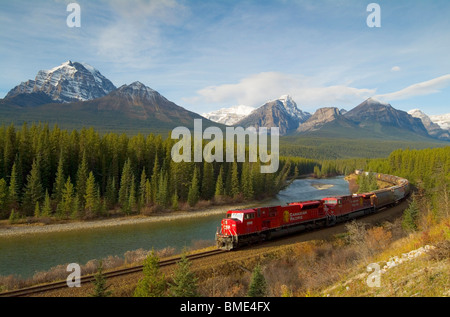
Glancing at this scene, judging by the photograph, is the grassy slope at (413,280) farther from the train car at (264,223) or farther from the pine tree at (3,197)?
the pine tree at (3,197)

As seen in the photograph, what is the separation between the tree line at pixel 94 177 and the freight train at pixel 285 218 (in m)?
39.6

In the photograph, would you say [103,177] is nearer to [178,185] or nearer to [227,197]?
[178,185]

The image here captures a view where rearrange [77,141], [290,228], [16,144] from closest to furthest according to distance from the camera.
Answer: [290,228] → [16,144] → [77,141]

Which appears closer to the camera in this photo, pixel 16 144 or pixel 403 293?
pixel 403 293

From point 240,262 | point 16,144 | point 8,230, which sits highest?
point 16,144

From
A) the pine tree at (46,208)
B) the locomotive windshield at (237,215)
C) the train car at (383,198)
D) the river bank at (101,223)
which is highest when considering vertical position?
the locomotive windshield at (237,215)

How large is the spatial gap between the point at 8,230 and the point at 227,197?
168 ft

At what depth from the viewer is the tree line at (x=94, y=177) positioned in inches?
2341

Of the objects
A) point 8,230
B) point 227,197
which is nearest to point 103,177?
point 8,230

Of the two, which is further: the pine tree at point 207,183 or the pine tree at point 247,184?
the pine tree at point 247,184

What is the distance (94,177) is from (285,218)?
55.2m

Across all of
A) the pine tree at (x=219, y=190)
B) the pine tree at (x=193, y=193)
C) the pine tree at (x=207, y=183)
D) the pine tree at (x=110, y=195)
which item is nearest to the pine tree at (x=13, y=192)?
the pine tree at (x=110, y=195)

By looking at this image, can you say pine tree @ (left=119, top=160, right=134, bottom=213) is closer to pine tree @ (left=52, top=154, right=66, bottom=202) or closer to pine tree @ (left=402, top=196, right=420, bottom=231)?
pine tree @ (left=52, top=154, right=66, bottom=202)
